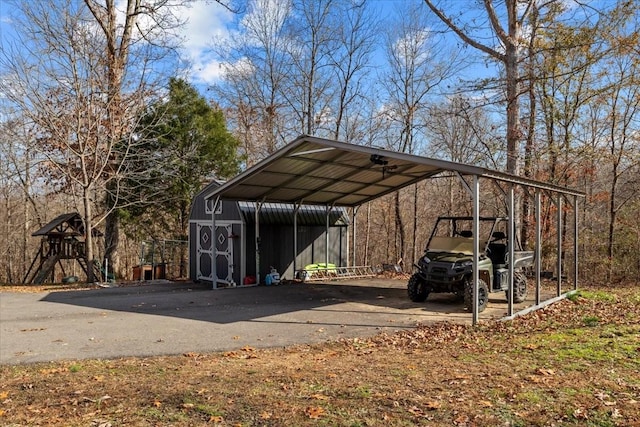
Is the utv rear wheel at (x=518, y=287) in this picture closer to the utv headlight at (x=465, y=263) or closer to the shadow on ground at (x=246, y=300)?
the shadow on ground at (x=246, y=300)

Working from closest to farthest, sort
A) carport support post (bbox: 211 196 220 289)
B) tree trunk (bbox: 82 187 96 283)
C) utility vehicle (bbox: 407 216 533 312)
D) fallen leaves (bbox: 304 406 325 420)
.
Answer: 1. fallen leaves (bbox: 304 406 325 420)
2. utility vehicle (bbox: 407 216 533 312)
3. carport support post (bbox: 211 196 220 289)
4. tree trunk (bbox: 82 187 96 283)

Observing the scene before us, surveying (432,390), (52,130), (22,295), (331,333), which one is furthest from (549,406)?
(52,130)

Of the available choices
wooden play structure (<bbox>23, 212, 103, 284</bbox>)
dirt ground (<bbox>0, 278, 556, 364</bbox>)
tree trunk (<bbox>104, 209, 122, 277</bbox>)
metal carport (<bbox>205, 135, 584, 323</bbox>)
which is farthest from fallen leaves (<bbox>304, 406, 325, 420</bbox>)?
tree trunk (<bbox>104, 209, 122, 277</bbox>)

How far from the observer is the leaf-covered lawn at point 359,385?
3830mm

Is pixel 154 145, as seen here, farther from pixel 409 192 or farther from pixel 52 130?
pixel 409 192

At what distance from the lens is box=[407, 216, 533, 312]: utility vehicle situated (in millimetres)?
9648

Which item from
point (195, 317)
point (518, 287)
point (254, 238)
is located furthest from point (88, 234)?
point (518, 287)

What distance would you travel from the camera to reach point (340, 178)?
45.6 feet

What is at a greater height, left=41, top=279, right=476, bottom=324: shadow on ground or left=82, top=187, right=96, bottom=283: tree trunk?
left=82, top=187, right=96, bottom=283: tree trunk

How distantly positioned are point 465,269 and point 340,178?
544 centimetres

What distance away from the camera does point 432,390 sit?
452cm

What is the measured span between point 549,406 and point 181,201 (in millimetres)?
19650

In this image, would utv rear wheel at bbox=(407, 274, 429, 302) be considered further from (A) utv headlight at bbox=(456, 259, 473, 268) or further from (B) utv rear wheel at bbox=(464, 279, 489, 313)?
(B) utv rear wheel at bbox=(464, 279, 489, 313)

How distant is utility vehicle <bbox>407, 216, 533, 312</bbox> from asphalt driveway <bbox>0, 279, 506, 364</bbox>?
42 centimetres
